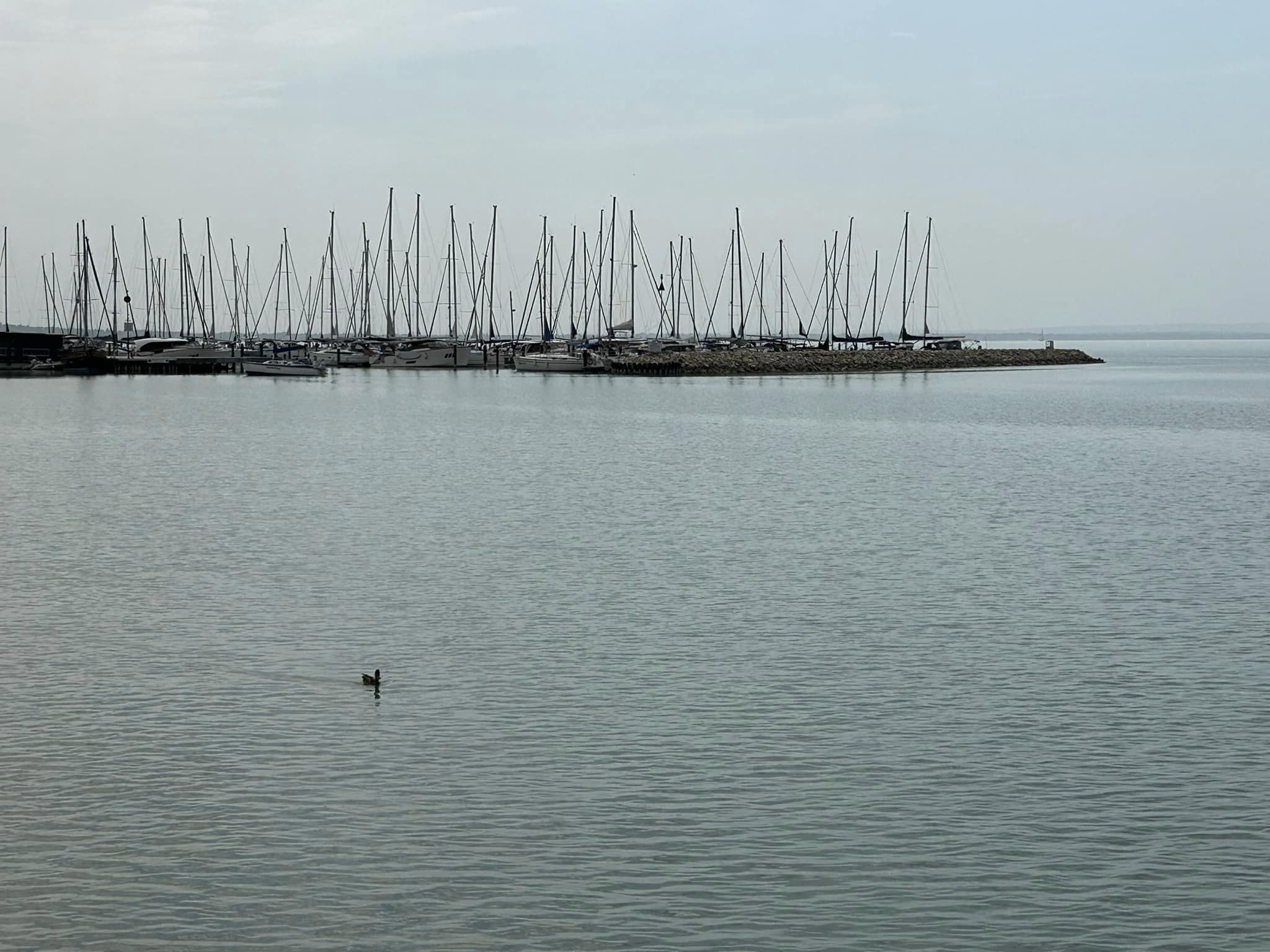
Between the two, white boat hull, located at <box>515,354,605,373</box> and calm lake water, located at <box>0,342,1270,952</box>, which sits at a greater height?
white boat hull, located at <box>515,354,605,373</box>

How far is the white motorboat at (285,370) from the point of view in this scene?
130125mm

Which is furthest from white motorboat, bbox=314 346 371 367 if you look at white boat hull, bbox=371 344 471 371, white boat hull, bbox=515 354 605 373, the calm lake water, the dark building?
the calm lake water

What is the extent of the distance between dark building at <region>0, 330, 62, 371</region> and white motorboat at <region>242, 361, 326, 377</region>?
15.2m

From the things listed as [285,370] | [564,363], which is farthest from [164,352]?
[564,363]

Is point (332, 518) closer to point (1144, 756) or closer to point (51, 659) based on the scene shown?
point (51, 659)

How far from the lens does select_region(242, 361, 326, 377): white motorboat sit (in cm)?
13012

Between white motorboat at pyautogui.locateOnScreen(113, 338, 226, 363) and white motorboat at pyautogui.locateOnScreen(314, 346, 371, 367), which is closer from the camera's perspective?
white motorboat at pyautogui.locateOnScreen(113, 338, 226, 363)

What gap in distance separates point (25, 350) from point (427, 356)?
3293 centimetres

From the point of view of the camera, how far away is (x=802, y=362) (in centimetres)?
14525

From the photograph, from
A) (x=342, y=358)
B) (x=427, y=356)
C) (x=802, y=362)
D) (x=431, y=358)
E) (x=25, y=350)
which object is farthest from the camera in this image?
(x=342, y=358)

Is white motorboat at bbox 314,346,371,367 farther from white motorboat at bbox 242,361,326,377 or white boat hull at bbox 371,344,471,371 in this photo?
white motorboat at bbox 242,361,326,377

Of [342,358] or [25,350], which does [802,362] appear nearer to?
[342,358]

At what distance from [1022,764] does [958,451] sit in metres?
45.5

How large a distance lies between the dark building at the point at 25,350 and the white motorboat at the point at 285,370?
49.9ft
